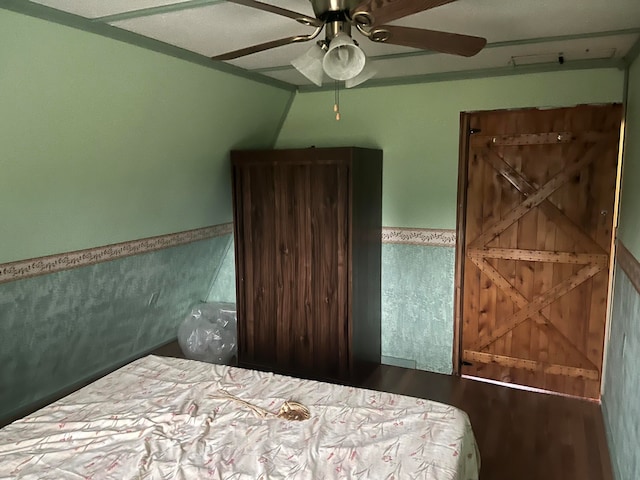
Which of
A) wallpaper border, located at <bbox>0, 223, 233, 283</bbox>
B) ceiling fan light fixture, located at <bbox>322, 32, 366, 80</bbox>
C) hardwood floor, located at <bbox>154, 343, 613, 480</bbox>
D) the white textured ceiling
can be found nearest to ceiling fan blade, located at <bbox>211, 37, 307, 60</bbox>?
ceiling fan light fixture, located at <bbox>322, 32, 366, 80</bbox>

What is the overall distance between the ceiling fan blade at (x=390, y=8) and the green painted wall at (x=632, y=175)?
5.19ft

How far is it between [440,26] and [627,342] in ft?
5.83

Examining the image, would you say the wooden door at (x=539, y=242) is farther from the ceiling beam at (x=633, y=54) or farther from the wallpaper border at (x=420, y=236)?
the ceiling beam at (x=633, y=54)

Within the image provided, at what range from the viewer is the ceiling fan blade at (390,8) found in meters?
1.36

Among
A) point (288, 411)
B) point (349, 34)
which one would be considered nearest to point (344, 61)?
point (349, 34)

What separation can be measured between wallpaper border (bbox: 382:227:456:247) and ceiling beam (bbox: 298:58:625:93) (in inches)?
41.5

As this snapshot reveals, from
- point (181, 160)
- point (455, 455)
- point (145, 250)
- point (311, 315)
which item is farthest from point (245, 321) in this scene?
point (455, 455)

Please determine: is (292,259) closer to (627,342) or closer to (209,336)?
(209,336)

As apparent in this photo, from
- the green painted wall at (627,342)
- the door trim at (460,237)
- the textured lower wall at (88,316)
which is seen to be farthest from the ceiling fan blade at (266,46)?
the door trim at (460,237)

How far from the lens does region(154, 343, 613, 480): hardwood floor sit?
2.61 meters

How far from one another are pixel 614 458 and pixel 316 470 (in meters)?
1.86

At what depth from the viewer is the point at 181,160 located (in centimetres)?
320

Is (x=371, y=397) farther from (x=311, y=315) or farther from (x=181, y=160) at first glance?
(x=181, y=160)

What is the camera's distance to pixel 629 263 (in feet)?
8.10
